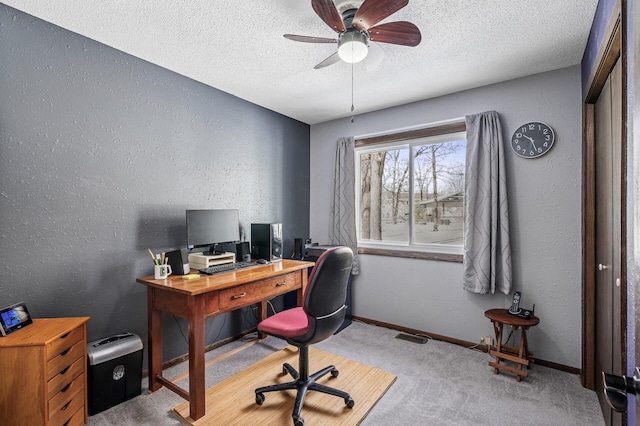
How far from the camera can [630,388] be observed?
1.94ft

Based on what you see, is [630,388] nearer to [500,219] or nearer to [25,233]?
[500,219]

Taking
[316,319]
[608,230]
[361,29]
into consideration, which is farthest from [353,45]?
[608,230]

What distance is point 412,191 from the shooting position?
3.43 metres

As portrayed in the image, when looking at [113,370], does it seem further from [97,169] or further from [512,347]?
[512,347]

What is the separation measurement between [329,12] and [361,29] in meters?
0.26

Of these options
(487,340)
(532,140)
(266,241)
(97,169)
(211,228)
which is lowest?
(487,340)

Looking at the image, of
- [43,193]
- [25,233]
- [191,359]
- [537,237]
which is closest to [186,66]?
[43,193]

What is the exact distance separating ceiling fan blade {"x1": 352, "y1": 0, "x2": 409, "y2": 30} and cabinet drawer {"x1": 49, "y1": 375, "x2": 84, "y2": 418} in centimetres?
251

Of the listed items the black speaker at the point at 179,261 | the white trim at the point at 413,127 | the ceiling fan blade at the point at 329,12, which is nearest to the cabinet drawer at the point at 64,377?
the black speaker at the point at 179,261

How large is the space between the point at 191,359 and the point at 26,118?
177 cm

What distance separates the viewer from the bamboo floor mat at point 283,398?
1889 millimetres

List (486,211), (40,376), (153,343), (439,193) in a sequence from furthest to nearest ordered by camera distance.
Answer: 1. (439,193)
2. (486,211)
3. (153,343)
4. (40,376)

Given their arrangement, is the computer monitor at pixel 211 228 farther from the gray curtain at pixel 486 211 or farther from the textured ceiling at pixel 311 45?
the gray curtain at pixel 486 211

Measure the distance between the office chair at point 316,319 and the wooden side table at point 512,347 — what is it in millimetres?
1276
